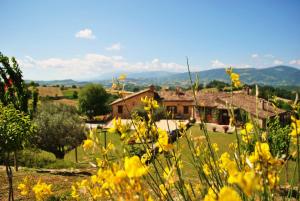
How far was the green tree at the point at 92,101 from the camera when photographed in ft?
147

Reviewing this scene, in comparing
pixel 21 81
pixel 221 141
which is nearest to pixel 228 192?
pixel 21 81

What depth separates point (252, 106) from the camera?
32.0 metres

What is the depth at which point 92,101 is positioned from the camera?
45.8 m

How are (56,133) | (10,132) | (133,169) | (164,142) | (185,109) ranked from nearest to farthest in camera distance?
(133,169) → (164,142) → (10,132) → (56,133) → (185,109)

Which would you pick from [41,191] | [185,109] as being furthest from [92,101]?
[41,191]

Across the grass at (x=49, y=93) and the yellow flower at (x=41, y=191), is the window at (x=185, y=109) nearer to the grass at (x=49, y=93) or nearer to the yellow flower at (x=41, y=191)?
the yellow flower at (x=41, y=191)

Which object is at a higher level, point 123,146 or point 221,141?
point 123,146

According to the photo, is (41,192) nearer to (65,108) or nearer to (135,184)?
(135,184)

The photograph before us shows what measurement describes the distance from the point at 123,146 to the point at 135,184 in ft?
1.16

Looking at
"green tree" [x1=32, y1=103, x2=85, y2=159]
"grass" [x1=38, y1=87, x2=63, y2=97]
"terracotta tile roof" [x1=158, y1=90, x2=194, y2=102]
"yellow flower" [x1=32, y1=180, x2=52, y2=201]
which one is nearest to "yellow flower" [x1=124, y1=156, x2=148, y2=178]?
"yellow flower" [x1=32, y1=180, x2=52, y2=201]

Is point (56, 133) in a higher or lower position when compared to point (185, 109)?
higher

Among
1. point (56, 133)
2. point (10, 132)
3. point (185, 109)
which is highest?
point (10, 132)

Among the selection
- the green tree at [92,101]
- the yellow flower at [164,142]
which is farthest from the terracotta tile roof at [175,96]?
the yellow flower at [164,142]

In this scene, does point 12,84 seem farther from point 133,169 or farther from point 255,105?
point 255,105
